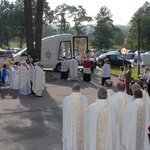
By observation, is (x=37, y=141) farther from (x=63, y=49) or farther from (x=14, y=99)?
(x=63, y=49)

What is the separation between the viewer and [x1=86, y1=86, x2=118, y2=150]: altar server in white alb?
7559 mm

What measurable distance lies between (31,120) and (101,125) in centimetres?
540

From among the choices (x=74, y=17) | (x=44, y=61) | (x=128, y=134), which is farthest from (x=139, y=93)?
(x=74, y=17)

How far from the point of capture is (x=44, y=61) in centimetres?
2997

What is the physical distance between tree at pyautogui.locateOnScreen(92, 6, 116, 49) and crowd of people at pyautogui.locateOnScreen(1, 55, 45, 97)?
4689 centimetres

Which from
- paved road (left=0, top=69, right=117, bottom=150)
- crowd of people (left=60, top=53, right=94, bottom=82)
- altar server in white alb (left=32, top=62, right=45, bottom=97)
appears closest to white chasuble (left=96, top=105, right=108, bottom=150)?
paved road (left=0, top=69, right=117, bottom=150)

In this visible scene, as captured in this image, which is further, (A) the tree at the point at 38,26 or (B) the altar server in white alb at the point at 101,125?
(A) the tree at the point at 38,26

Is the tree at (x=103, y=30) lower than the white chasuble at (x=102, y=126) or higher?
higher

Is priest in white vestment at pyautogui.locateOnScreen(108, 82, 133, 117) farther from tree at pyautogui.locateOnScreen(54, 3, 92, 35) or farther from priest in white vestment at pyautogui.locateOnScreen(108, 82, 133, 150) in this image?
tree at pyautogui.locateOnScreen(54, 3, 92, 35)

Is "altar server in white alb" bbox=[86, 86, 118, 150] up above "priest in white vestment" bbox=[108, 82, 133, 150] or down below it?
below

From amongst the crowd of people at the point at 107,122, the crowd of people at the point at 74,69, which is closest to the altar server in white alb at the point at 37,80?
the crowd of people at the point at 74,69

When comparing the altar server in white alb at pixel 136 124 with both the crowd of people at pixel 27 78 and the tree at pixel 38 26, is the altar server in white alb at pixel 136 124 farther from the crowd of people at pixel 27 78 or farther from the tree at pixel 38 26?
the tree at pixel 38 26

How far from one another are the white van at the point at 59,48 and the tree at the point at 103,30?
120 feet

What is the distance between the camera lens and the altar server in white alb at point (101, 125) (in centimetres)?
756
